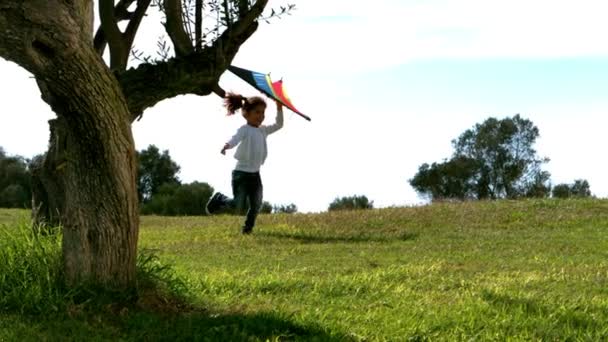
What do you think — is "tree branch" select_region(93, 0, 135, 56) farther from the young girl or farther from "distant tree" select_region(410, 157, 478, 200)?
"distant tree" select_region(410, 157, 478, 200)

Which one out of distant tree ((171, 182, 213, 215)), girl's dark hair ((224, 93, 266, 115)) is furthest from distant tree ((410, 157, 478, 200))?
girl's dark hair ((224, 93, 266, 115))

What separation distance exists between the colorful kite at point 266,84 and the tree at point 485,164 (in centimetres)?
1654

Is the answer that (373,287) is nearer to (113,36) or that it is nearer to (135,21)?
(113,36)

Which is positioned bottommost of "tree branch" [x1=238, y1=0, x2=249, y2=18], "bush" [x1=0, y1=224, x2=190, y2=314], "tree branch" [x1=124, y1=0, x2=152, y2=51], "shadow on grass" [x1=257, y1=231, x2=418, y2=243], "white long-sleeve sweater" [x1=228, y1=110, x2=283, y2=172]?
"bush" [x1=0, y1=224, x2=190, y2=314]

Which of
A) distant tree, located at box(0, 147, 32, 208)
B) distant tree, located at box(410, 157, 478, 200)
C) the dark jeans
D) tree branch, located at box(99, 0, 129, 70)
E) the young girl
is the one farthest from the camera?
distant tree, located at box(410, 157, 478, 200)

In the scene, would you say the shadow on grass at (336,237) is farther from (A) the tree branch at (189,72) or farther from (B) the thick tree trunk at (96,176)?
(B) the thick tree trunk at (96,176)

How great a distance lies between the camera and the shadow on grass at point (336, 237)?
38.2ft

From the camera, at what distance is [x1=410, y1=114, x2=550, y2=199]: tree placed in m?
26.5

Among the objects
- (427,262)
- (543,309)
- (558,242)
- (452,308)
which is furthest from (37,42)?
(558,242)

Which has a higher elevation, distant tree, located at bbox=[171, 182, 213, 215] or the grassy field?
distant tree, located at bbox=[171, 182, 213, 215]

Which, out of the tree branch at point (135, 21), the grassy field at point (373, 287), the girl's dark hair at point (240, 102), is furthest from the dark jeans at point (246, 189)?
the tree branch at point (135, 21)

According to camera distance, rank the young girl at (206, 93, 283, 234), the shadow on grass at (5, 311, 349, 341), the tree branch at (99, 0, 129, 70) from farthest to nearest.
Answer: the young girl at (206, 93, 283, 234)
the tree branch at (99, 0, 129, 70)
the shadow on grass at (5, 311, 349, 341)

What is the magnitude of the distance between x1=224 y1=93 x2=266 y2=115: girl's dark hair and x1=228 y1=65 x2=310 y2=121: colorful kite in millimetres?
751

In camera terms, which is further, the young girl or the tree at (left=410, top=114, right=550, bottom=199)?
Answer: the tree at (left=410, top=114, right=550, bottom=199)
